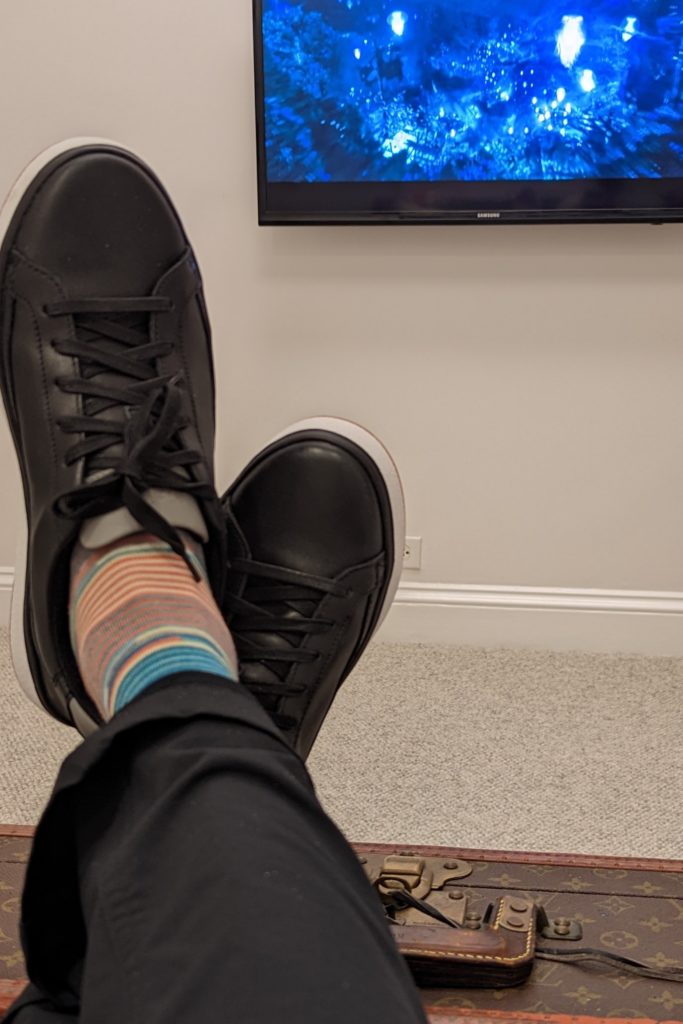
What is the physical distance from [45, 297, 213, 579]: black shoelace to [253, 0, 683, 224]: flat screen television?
0.54m

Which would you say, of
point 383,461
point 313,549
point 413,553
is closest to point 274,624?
Answer: point 313,549

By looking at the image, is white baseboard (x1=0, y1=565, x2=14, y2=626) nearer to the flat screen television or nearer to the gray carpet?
the gray carpet

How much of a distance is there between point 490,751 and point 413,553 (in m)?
0.40

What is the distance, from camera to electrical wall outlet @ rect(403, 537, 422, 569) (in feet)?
6.00

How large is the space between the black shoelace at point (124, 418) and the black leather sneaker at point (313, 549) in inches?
5.7

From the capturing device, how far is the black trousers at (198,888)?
1.67 feet

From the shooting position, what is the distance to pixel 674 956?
3.12 feet

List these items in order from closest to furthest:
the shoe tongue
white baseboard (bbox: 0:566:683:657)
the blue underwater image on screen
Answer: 1. the shoe tongue
2. the blue underwater image on screen
3. white baseboard (bbox: 0:566:683:657)

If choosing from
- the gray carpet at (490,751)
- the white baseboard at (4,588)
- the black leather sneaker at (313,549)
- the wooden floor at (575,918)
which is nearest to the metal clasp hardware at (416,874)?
the wooden floor at (575,918)

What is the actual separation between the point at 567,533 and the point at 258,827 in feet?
4.31

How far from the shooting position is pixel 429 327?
1.72 metres

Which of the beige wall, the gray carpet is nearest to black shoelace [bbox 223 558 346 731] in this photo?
the gray carpet

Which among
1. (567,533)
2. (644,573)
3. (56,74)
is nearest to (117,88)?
(56,74)

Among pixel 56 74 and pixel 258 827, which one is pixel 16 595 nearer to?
pixel 258 827
